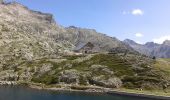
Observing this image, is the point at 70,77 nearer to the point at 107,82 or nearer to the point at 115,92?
the point at 107,82

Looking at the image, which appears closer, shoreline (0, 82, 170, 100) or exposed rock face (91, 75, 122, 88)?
shoreline (0, 82, 170, 100)

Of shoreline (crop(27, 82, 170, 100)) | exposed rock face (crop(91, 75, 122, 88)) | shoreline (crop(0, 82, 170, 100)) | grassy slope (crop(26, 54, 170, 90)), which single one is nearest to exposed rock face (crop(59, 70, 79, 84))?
grassy slope (crop(26, 54, 170, 90))

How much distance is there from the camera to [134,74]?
183 m

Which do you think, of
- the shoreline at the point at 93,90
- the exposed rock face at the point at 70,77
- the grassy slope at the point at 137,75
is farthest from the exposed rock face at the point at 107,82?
the exposed rock face at the point at 70,77

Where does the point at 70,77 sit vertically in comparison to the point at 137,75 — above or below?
below

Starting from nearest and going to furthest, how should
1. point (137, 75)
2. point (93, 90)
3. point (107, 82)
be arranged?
point (93, 90) → point (107, 82) → point (137, 75)

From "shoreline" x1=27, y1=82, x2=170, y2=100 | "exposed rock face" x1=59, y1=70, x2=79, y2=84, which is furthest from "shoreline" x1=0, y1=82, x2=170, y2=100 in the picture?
"exposed rock face" x1=59, y1=70, x2=79, y2=84

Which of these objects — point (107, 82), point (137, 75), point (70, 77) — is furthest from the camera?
point (70, 77)

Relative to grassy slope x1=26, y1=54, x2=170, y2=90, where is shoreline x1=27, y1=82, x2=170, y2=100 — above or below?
below

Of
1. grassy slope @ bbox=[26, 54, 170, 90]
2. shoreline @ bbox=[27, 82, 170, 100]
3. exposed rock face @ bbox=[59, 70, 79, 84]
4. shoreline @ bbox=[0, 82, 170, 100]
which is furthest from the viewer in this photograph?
exposed rock face @ bbox=[59, 70, 79, 84]

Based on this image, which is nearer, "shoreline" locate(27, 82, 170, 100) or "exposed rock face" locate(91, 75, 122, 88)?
"shoreline" locate(27, 82, 170, 100)

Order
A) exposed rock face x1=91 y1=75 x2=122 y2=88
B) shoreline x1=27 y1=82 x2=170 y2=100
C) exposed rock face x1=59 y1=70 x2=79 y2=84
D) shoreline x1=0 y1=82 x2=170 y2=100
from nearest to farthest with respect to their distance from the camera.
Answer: shoreline x1=27 y1=82 x2=170 y2=100 < shoreline x1=0 y1=82 x2=170 y2=100 < exposed rock face x1=91 y1=75 x2=122 y2=88 < exposed rock face x1=59 y1=70 x2=79 y2=84

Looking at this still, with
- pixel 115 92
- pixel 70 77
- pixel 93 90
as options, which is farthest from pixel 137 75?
pixel 70 77

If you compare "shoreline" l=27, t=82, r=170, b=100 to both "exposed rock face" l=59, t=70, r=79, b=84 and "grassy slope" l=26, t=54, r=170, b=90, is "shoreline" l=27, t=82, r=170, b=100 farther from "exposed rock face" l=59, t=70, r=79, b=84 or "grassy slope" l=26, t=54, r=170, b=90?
"grassy slope" l=26, t=54, r=170, b=90
